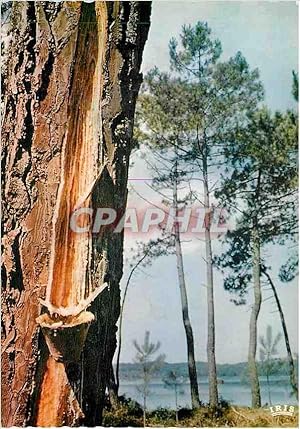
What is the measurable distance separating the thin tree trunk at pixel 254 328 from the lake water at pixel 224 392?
0.02m

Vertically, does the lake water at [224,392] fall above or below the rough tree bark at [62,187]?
below

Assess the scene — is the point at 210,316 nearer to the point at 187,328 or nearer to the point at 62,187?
the point at 187,328

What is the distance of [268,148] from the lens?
77.5 inches

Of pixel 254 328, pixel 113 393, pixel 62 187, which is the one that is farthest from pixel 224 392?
pixel 62 187

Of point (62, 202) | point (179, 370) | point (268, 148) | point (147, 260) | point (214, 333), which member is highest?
point (268, 148)

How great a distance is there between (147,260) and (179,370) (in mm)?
362

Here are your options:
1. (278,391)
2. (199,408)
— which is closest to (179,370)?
(199,408)

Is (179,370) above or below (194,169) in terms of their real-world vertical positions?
below

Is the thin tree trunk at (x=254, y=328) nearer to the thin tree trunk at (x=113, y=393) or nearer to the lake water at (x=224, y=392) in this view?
the lake water at (x=224, y=392)

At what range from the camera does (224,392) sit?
1911mm

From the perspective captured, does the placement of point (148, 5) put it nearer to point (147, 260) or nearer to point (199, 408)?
point (147, 260)

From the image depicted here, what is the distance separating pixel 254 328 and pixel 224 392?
0.22 meters

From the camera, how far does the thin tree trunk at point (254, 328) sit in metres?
1.92

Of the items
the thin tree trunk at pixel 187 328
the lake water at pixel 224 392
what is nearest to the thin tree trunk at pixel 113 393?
the lake water at pixel 224 392
